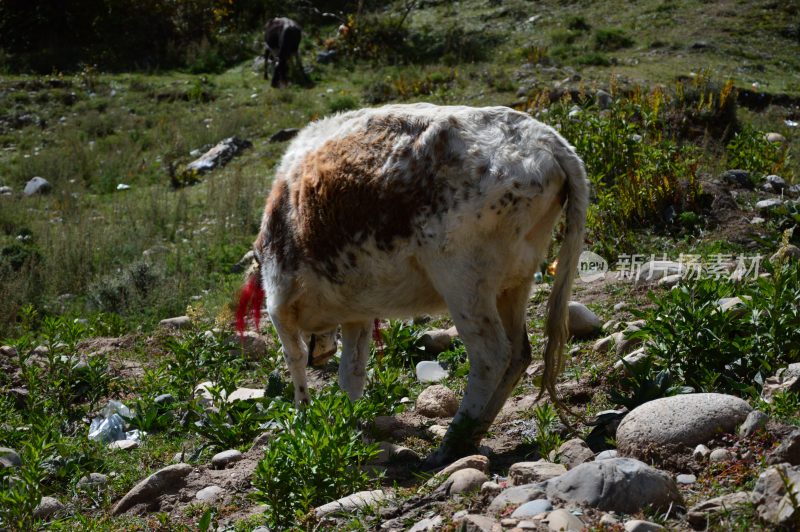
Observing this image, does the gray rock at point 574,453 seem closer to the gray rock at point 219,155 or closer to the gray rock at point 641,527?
the gray rock at point 641,527

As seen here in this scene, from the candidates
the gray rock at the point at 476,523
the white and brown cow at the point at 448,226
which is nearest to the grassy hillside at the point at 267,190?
the gray rock at the point at 476,523

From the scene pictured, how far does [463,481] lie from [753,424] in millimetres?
1340

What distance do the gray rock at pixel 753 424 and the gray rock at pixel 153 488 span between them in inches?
119

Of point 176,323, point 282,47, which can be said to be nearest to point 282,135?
point 282,47

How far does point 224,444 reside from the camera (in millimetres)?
5539

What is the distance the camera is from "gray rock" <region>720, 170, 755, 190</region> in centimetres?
882

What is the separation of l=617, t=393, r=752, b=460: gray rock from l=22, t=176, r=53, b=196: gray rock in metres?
12.4

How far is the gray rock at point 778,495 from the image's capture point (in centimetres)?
305

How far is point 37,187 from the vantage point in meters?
14.4

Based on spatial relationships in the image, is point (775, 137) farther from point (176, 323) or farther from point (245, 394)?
point (245, 394)

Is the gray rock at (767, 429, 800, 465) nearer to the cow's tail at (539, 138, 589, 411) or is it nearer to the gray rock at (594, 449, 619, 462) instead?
the gray rock at (594, 449, 619, 462)

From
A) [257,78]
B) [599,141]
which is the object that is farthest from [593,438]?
[257,78]

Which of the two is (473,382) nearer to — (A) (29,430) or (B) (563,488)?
(B) (563,488)

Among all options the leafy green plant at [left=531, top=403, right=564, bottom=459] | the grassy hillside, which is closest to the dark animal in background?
the grassy hillside
